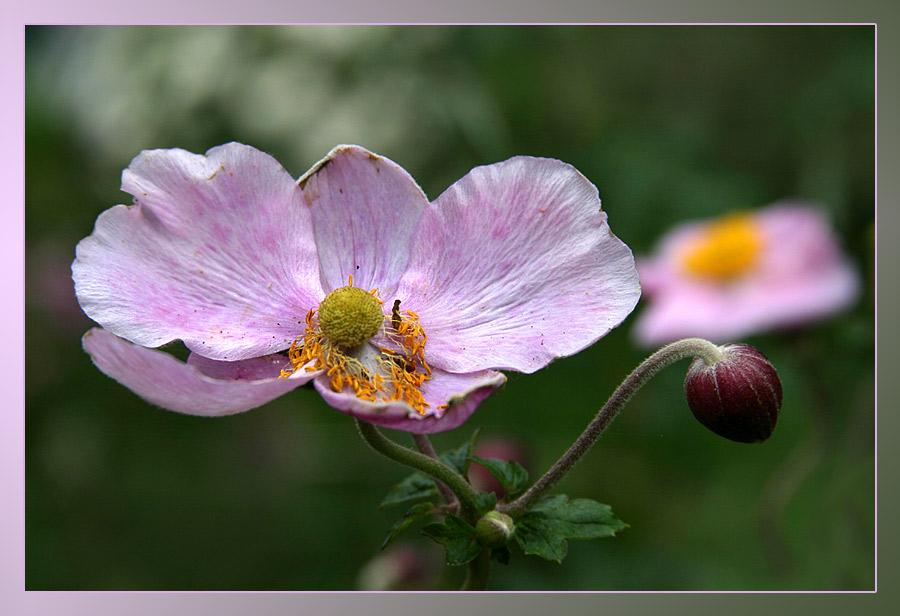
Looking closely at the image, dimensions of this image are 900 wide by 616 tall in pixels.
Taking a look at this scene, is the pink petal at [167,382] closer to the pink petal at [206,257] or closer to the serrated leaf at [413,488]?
the pink petal at [206,257]

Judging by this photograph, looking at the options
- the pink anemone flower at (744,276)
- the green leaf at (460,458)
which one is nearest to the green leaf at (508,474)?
the green leaf at (460,458)

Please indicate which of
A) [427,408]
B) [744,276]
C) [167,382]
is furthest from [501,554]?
[744,276]

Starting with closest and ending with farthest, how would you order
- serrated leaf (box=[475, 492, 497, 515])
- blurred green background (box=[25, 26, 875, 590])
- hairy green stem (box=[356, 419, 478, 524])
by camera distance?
1. hairy green stem (box=[356, 419, 478, 524])
2. serrated leaf (box=[475, 492, 497, 515])
3. blurred green background (box=[25, 26, 875, 590])

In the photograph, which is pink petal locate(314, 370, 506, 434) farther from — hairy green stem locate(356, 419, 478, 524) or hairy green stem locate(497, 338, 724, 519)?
hairy green stem locate(497, 338, 724, 519)

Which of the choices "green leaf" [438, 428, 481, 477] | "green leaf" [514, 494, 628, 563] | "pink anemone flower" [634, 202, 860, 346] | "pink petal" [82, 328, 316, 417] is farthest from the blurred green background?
"pink petal" [82, 328, 316, 417]

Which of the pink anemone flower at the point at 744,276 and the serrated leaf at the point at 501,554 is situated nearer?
the serrated leaf at the point at 501,554

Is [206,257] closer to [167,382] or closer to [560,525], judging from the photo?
[167,382]

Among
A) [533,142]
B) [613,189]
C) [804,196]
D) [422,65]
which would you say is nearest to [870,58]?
[804,196]
